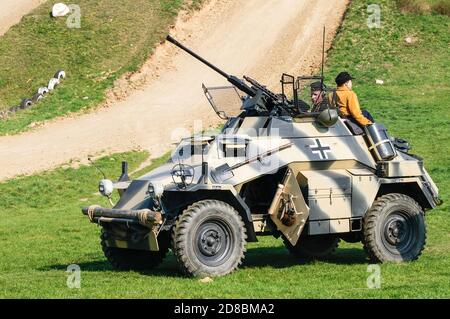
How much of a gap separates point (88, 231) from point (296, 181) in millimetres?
8579

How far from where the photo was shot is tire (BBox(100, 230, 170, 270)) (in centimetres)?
1736

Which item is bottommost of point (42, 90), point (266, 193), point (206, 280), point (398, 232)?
point (42, 90)

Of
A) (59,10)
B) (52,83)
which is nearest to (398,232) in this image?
(52,83)

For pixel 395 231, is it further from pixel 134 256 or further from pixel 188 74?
pixel 188 74

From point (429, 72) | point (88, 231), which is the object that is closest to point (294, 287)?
point (88, 231)

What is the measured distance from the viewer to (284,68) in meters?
43.2

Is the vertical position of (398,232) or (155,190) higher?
(155,190)

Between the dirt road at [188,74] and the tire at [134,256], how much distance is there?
14.9 meters

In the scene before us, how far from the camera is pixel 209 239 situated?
16.3m

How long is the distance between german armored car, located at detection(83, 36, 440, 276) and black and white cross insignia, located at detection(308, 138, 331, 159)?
0.02 metres

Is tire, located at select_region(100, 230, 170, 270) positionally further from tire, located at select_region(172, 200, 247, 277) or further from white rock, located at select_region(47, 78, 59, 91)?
white rock, located at select_region(47, 78, 59, 91)

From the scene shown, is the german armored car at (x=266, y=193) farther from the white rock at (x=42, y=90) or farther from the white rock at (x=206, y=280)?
the white rock at (x=42, y=90)

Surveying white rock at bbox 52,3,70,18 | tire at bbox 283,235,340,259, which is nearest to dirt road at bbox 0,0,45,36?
white rock at bbox 52,3,70,18

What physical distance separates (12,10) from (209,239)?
3632 cm
